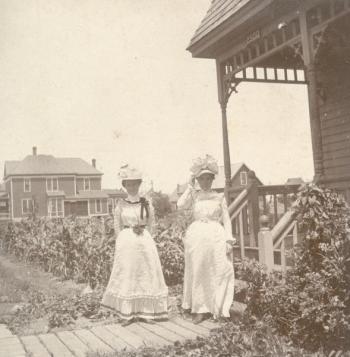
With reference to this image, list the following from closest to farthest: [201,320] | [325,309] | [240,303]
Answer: [325,309]
[201,320]
[240,303]

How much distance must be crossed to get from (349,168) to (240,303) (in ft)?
17.0

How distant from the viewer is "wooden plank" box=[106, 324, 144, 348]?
5.11 metres

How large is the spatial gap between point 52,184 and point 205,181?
60.9 m

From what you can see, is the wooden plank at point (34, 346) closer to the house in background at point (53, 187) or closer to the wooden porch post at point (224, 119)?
the wooden porch post at point (224, 119)

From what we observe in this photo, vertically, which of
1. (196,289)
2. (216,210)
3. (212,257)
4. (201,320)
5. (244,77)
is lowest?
(201,320)

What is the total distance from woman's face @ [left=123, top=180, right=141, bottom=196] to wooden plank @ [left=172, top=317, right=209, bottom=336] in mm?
1750

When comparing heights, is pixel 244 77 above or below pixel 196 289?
above

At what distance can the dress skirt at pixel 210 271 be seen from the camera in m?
5.98

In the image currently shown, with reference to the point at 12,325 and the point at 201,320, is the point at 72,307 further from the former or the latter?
the point at 201,320

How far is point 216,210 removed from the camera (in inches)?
245

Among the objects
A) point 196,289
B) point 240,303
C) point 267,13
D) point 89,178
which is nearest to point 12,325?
point 196,289

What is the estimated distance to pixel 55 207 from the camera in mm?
63188

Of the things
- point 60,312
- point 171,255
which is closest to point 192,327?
point 60,312

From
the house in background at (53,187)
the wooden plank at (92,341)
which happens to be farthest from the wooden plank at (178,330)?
the house in background at (53,187)
